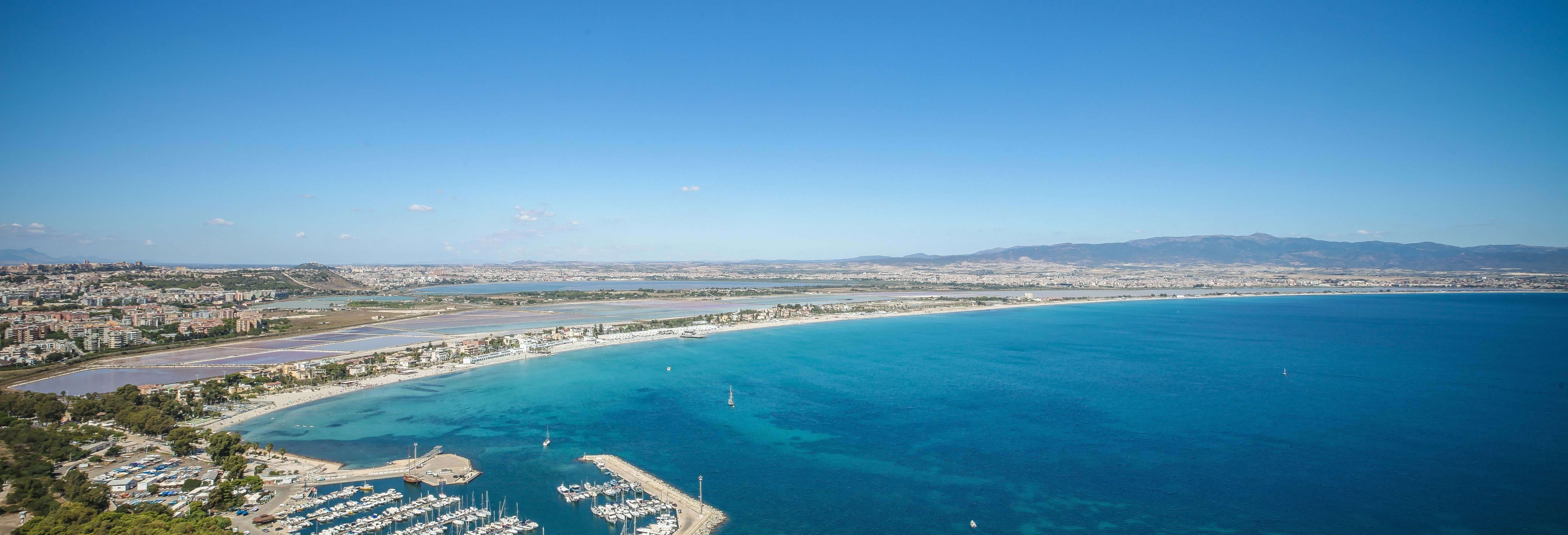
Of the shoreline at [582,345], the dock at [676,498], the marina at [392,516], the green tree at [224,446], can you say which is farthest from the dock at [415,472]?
the shoreline at [582,345]

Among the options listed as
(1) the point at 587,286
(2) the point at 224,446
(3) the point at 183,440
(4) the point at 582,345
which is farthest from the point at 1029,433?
(1) the point at 587,286

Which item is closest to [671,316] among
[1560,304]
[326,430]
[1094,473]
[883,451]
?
[326,430]

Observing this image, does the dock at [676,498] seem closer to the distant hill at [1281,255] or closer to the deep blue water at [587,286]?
the deep blue water at [587,286]

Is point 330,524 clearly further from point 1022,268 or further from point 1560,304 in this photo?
point 1022,268

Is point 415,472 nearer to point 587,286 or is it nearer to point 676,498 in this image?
point 676,498

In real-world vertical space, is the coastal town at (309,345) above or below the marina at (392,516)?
above

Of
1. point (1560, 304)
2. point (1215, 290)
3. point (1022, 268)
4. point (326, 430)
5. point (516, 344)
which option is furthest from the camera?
point (1022, 268)
